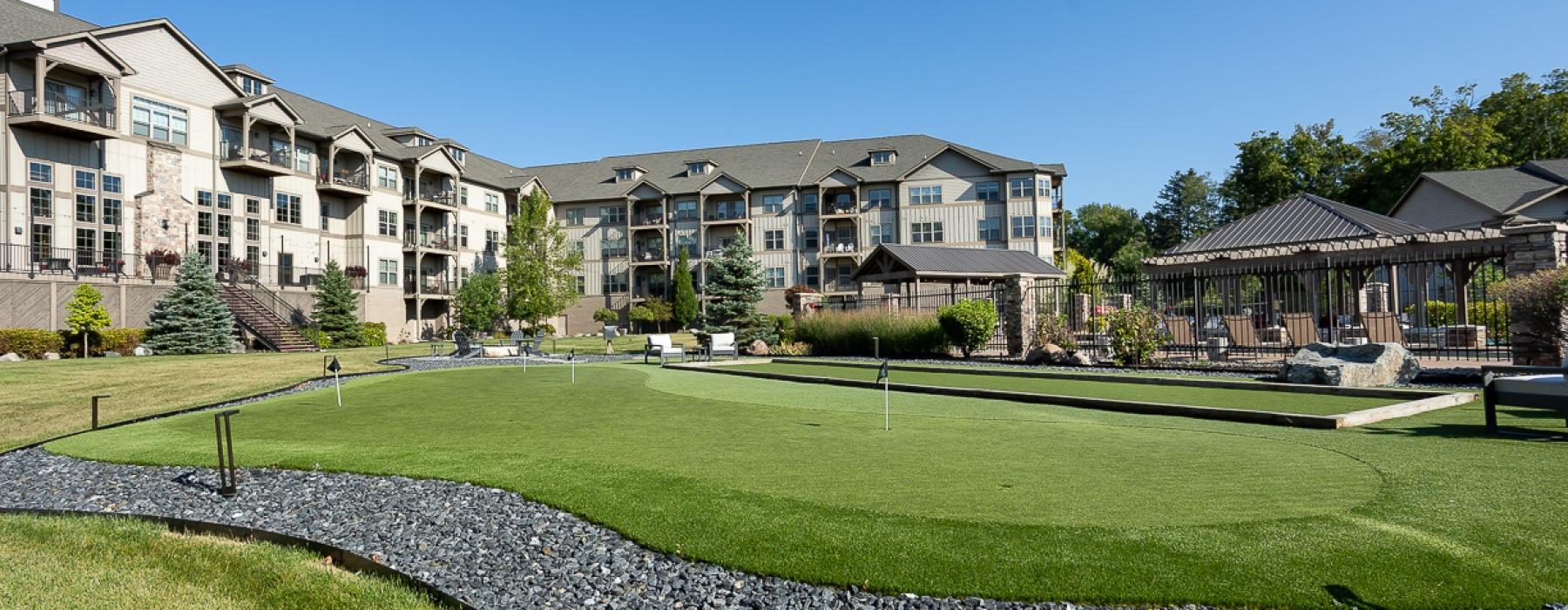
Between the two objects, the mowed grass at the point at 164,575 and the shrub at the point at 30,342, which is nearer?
the mowed grass at the point at 164,575

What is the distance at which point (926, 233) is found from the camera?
173ft

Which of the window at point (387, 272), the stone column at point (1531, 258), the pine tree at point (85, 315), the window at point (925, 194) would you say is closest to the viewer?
the stone column at point (1531, 258)

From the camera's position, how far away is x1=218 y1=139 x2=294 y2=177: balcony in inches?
1400

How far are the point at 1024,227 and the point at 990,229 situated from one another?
2048 millimetres

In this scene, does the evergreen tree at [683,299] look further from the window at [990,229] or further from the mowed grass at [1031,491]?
the mowed grass at [1031,491]

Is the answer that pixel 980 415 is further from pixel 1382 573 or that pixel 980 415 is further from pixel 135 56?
pixel 135 56

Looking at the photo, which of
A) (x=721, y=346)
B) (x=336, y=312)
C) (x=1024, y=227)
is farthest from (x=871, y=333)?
(x=1024, y=227)

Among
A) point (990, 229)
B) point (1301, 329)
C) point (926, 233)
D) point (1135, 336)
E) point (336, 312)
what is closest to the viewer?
point (1301, 329)

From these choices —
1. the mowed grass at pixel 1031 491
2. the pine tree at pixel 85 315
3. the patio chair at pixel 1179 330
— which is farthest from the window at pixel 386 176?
the patio chair at pixel 1179 330

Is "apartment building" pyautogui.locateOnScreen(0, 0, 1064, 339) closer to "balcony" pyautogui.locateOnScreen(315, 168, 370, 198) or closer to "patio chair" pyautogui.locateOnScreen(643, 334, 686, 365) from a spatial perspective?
"balcony" pyautogui.locateOnScreen(315, 168, 370, 198)

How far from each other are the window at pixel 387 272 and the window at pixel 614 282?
16.2m

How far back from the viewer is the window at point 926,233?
52.7 metres

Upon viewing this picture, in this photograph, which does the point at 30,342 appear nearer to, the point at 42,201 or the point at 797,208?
the point at 42,201

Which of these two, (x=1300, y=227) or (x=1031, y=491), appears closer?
(x=1031, y=491)
